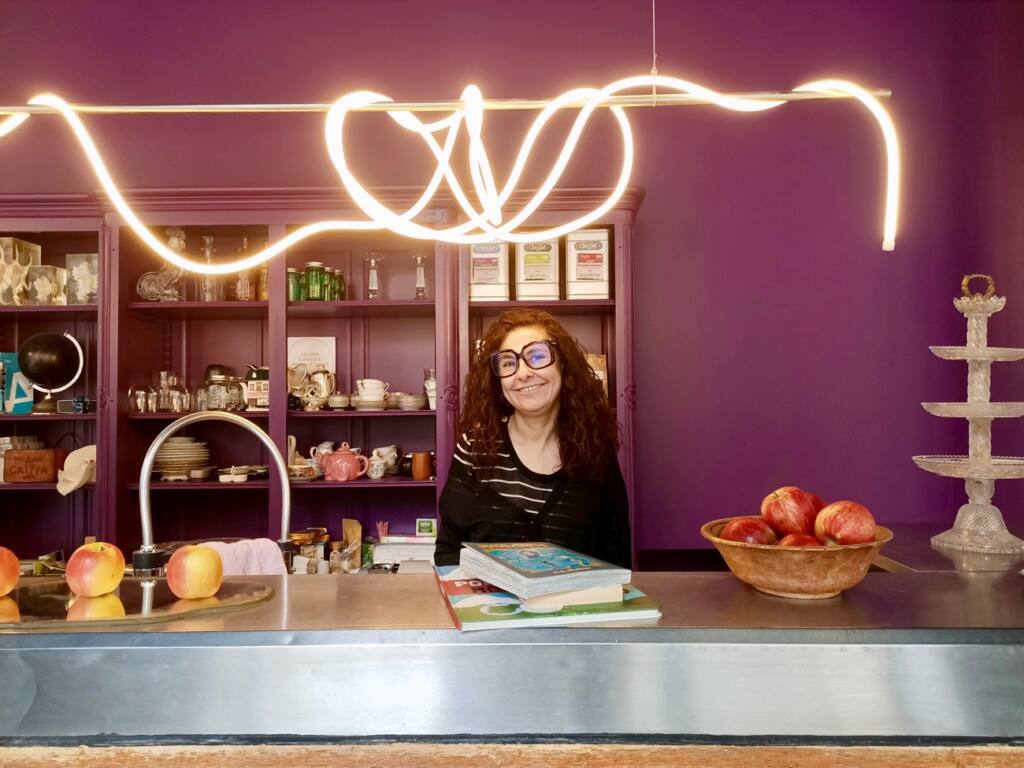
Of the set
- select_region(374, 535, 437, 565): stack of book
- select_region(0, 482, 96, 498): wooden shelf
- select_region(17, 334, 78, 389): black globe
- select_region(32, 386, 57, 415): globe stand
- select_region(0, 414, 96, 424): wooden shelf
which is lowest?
select_region(374, 535, 437, 565): stack of book

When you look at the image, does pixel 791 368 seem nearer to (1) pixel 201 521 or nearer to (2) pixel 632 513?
(2) pixel 632 513

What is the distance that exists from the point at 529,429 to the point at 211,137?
2.53 metres

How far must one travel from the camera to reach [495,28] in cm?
356

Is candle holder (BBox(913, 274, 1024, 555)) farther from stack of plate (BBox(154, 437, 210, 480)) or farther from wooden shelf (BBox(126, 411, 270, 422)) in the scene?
stack of plate (BBox(154, 437, 210, 480))

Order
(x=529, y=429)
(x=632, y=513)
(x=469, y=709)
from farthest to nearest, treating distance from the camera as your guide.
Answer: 1. (x=632, y=513)
2. (x=529, y=429)
3. (x=469, y=709)

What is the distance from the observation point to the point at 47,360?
3.32m

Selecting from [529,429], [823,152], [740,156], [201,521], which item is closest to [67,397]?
[201,521]

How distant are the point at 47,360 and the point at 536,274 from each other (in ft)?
7.39

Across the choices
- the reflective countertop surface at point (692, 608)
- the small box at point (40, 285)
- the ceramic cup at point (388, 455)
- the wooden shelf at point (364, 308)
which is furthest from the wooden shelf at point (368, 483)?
the reflective countertop surface at point (692, 608)

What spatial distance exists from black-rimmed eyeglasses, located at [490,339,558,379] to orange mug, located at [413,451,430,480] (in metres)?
1.26

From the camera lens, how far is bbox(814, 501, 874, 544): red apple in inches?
48.3

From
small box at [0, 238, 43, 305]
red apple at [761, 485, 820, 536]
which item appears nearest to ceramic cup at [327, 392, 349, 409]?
small box at [0, 238, 43, 305]

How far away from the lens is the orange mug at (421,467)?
3.19 meters

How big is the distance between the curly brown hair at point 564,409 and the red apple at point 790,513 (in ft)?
2.46
